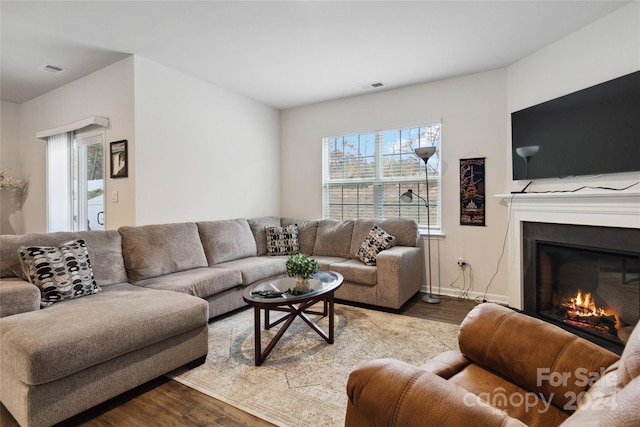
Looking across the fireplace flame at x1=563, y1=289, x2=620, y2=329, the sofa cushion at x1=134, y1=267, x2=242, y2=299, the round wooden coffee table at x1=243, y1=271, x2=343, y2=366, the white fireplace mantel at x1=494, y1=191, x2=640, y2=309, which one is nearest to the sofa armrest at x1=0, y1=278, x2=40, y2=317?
the sofa cushion at x1=134, y1=267, x2=242, y2=299

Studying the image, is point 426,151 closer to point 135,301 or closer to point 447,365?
point 447,365

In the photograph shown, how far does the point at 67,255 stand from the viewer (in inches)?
88.4

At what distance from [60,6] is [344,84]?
280cm

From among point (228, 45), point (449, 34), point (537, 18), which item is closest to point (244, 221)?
point (228, 45)

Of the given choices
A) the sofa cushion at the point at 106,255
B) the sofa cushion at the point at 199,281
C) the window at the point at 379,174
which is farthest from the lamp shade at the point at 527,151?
the sofa cushion at the point at 106,255

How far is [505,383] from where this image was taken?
48.6 inches

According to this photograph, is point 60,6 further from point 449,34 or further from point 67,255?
point 449,34

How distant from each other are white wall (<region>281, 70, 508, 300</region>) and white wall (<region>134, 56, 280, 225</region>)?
4.04ft

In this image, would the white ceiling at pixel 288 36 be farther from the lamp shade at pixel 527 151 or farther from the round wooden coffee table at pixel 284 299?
the round wooden coffee table at pixel 284 299

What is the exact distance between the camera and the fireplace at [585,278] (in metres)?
2.36

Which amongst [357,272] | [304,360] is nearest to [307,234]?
[357,272]

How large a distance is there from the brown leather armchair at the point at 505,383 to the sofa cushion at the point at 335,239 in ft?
8.65

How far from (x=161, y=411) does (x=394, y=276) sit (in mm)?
2212

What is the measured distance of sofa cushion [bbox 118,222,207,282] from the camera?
283cm
